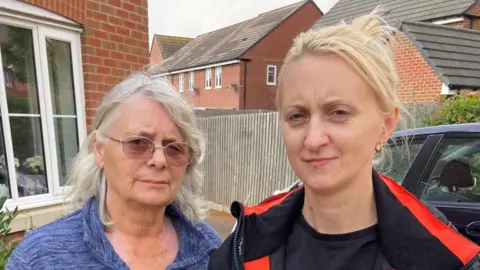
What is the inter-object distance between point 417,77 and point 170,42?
99.7 feet

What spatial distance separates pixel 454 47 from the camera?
9242 mm

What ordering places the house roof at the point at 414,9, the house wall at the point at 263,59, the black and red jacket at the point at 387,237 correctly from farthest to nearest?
the house wall at the point at 263,59
the house roof at the point at 414,9
the black and red jacket at the point at 387,237

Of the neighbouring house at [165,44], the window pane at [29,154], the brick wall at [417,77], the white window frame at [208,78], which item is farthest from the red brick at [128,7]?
the neighbouring house at [165,44]

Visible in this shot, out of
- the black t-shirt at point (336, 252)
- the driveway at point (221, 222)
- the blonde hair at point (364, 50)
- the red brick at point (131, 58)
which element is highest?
the red brick at point (131, 58)

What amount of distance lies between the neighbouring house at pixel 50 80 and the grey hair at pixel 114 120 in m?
1.79

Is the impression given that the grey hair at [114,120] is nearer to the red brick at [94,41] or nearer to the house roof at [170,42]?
the red brick at [94,41]

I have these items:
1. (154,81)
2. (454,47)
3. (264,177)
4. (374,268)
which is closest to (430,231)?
(374,268)

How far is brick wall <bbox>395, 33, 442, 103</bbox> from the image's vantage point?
8602 millimetres

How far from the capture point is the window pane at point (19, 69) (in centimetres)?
315

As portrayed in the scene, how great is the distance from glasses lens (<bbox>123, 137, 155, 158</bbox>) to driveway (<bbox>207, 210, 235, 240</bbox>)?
17.8 ft

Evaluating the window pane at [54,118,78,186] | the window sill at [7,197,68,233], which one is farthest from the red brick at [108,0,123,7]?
the window sill at [7,197,68,233]

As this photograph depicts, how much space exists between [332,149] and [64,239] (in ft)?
3.42

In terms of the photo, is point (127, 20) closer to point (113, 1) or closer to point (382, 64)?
point (113, 1)

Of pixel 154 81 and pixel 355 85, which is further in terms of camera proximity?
pixel 154 81
